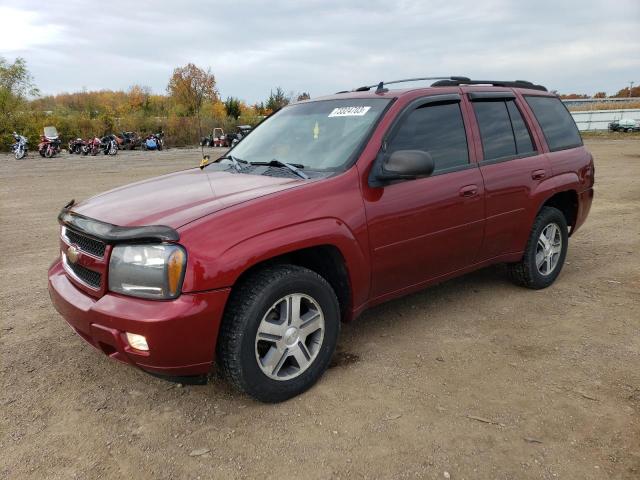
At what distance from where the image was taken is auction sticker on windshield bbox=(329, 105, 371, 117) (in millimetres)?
3633

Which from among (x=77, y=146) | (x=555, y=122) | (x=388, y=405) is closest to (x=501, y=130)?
(x=555, y=122)

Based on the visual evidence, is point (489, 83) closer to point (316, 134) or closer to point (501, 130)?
point (501, 130)

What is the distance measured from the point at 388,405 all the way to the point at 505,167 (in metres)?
2.23

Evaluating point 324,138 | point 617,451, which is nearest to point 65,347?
point 324,138

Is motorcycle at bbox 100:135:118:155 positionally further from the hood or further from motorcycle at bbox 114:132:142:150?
the hood

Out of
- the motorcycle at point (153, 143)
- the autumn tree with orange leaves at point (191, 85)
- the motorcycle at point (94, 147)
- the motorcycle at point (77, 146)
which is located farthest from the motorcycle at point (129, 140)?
the autumn tree with orange leaves at point (191, 85)

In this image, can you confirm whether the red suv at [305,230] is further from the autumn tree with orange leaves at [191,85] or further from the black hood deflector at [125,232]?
the autumn tree with orange leaves at [191,85]

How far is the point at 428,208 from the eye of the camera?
3.53m

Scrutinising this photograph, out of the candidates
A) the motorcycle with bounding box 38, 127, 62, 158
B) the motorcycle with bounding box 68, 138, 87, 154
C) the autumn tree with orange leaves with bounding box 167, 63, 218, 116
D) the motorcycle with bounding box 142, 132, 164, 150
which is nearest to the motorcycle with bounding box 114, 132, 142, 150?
the motorcycle with bounding box 142, 132, 164, 150

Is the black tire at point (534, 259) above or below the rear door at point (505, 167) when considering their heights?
below

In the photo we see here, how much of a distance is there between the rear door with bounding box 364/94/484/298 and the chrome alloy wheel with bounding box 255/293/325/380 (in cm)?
53

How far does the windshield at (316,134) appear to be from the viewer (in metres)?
3.45

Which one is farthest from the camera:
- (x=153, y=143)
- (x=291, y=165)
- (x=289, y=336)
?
(x=153, y=143)

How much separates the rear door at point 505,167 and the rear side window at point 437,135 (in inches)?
8.4
